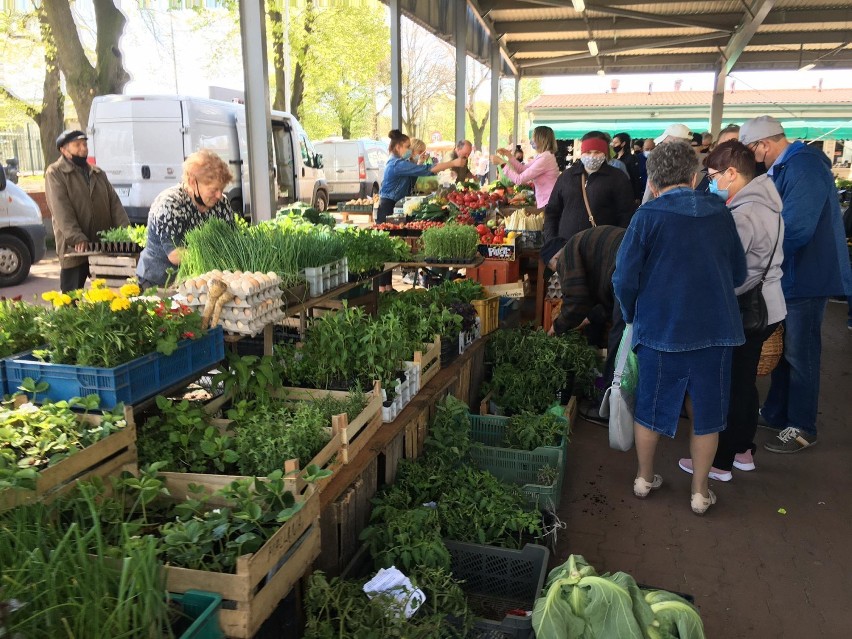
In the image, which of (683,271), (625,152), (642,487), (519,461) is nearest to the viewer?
(683,271)

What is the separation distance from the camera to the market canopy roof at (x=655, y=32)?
13.9 metres

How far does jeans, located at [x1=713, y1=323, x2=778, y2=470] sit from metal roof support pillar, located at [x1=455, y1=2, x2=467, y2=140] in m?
11.2

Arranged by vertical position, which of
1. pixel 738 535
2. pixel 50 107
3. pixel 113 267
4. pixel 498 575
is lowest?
pixel 738 535

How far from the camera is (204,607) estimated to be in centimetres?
184

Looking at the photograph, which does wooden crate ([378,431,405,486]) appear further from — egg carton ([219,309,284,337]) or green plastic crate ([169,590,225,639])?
green plastic crate ([169,590,225,639])

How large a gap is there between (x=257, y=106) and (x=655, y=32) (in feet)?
45.2

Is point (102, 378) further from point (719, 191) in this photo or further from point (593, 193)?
point (593, 193)

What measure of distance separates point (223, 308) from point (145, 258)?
130 cm

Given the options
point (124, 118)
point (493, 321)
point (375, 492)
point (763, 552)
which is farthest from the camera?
point (124, 118)

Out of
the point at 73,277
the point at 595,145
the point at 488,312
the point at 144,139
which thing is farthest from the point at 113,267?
the point at 144,139

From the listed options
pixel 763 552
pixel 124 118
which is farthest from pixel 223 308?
pixel 124 118

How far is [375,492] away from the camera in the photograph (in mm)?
3209

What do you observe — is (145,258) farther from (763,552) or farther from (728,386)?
(763,552)

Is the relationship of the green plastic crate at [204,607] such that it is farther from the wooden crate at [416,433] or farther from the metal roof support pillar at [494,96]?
the metal roof support pillar at [494,96]
